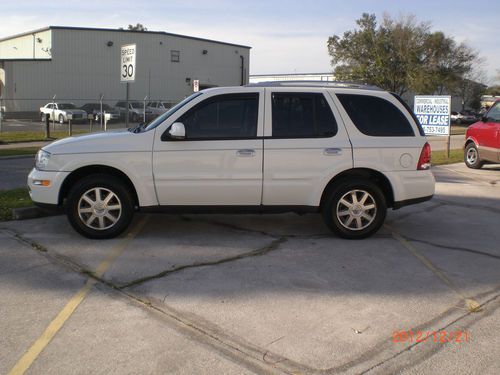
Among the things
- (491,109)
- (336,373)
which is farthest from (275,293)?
(491,109)

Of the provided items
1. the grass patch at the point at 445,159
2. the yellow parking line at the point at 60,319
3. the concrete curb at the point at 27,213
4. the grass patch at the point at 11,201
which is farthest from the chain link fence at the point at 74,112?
the yellow parking line at the point at 60,319

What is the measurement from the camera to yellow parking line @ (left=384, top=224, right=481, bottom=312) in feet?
14.5

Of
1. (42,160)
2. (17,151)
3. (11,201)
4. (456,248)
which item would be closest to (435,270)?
(456,248)

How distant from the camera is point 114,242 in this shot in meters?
6.01

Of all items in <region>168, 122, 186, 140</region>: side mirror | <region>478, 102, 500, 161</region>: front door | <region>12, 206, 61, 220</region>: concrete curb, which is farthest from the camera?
<region>478, 102, 500, 161</region>: front door

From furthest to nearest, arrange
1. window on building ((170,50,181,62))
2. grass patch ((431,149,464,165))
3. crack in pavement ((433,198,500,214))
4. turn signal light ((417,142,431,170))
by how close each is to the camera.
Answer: window on building ((170,50,181,62)) < grass patch ((431,149,464,165)) < crack in pavement ((433,198,500,214)) < turn signal light ((417,142,431,170))

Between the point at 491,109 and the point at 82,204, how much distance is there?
11.4m

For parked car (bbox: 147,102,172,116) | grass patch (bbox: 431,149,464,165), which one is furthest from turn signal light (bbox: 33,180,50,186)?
parked car (bbox: 147,102,172,116)

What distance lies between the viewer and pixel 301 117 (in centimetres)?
614

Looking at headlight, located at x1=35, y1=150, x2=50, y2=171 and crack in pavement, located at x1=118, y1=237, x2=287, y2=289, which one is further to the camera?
headlight, located at x1=35, y1=150, x2=50, y2=171

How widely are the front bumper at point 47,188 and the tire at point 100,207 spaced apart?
0.53 feet

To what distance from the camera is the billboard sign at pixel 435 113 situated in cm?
1639

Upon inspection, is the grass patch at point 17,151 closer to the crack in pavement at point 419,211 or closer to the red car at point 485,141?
the crack in pavement at point 419,211

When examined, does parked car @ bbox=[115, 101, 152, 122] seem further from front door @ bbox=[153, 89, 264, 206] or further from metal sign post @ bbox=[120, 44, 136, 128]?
front door @ bbox=[153, 89, 264, 206]
